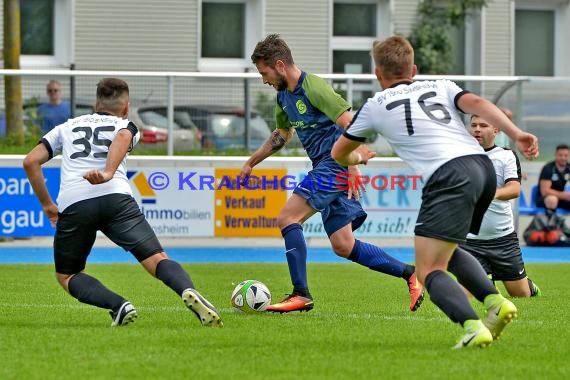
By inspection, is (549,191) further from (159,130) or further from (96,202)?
(96,202)

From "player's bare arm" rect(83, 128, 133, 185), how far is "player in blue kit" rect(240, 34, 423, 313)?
1585 mm

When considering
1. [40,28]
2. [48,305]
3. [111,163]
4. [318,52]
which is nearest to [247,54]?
[318,52]

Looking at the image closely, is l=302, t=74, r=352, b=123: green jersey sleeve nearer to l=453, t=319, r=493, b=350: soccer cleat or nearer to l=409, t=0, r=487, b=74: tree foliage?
l=453, t=319, r=493, b=350: soccer cleat

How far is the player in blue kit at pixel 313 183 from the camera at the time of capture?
9750 millimetres

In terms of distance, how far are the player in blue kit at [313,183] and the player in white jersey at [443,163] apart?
2032 mm

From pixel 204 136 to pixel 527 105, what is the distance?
5.02 meters

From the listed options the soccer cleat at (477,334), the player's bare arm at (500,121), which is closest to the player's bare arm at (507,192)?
the player's bare arm at (500,121)

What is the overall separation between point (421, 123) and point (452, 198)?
18.0 inches

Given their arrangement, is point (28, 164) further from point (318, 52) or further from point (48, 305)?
point (318, 52)

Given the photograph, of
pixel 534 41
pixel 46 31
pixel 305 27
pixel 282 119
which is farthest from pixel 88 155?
pixel 534 41

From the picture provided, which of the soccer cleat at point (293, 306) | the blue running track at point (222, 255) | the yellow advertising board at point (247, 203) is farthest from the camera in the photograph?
the yellow advertising board at point (247, 203)

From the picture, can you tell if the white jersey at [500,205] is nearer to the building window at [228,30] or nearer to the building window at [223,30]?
the building window at [228,30]

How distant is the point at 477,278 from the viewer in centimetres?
755

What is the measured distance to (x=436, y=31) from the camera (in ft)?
96.8
